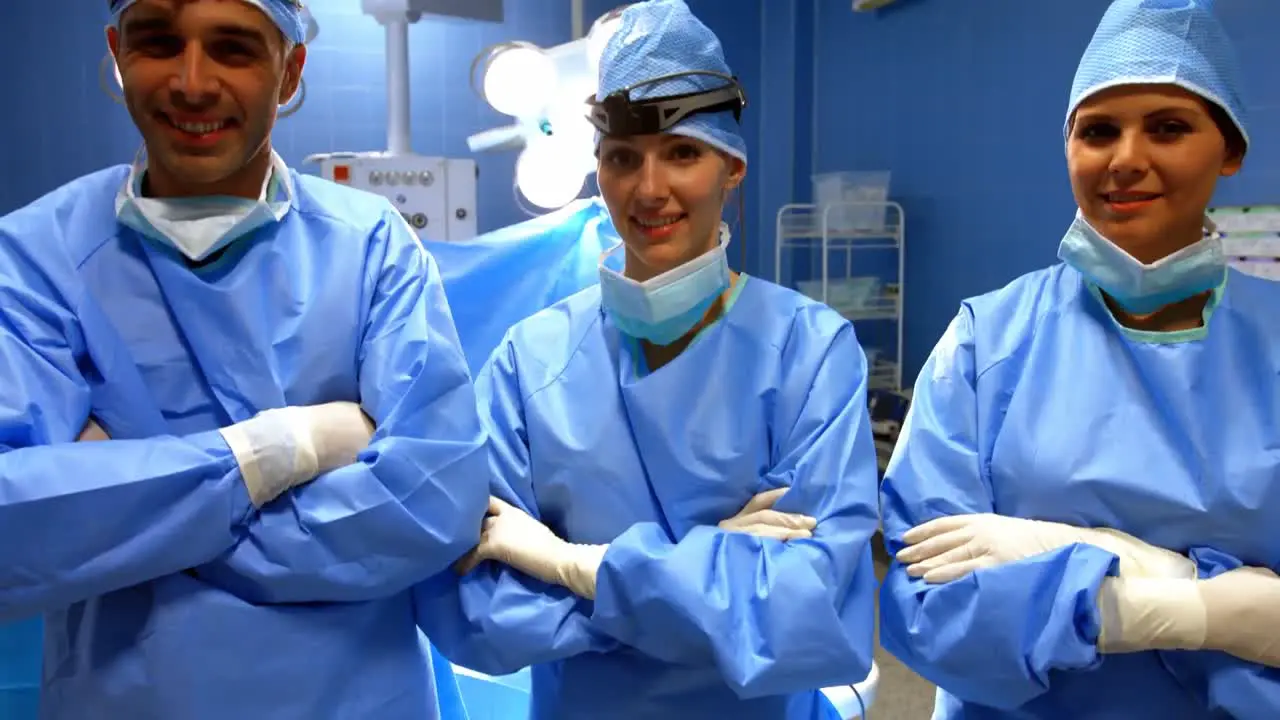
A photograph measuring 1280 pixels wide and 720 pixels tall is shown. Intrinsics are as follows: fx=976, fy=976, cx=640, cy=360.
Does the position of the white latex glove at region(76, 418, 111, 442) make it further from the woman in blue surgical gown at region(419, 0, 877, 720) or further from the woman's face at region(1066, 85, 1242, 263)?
the woman's face at region(1066, 85, 1242, 263)

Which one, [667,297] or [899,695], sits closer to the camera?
[667,297]

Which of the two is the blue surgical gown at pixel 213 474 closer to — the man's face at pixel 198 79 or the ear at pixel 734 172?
the man's face at pixel 198 79

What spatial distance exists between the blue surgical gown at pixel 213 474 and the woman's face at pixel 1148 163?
850 millimetres

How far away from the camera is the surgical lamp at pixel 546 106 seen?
221cm

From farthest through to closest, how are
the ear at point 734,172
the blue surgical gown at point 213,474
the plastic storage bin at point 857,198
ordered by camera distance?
the plastic storage bin at point 857,198
the ear at point 734,172
the blue surgical gown at point 213,474

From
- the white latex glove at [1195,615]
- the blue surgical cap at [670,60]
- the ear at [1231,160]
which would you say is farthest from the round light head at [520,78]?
the white latex glove at [1195,615]

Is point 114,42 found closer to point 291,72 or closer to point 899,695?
point 291,72

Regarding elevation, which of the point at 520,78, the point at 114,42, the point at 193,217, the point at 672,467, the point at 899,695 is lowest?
the point at 899,695

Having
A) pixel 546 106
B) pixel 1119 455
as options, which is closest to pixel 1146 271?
pixel 1119 455

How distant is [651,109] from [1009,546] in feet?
2.33

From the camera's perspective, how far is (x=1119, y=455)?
3.92 feet

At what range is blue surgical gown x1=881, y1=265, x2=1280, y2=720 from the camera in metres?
1.10

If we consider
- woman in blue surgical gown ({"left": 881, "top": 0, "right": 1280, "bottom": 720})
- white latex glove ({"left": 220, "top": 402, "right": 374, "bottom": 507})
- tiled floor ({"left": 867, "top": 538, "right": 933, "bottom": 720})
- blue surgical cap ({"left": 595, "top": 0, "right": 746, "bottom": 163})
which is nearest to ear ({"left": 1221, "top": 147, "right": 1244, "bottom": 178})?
woman in blue surgical gown ({"left": 881, "top": 0, "right": 1280, "bottom": 720})

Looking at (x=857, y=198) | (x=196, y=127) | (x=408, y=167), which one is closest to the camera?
(x=196, y=127)
